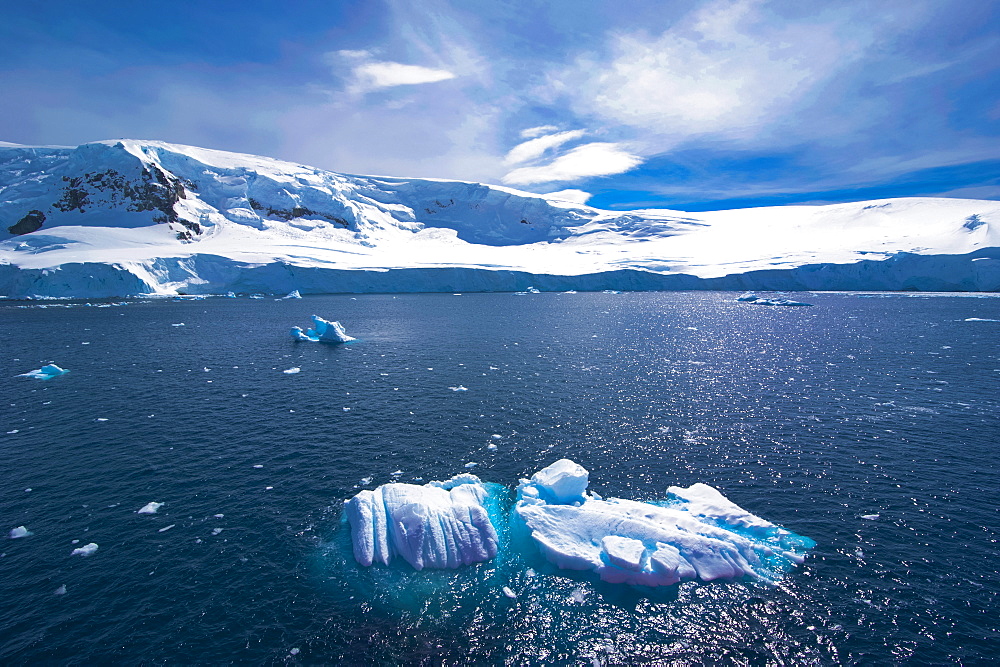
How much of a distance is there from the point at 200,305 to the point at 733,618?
251 feet

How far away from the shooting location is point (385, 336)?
42750mm

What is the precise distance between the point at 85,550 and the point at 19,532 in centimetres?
222

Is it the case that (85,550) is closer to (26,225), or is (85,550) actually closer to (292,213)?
(26,225)

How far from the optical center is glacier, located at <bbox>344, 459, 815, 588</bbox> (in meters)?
11.1

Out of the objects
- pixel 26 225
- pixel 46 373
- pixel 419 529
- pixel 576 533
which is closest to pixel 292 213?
pixel 26 225

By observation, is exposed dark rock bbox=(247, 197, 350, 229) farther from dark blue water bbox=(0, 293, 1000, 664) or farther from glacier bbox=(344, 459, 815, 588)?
glacier bbox=(344, 459, 815, 588)

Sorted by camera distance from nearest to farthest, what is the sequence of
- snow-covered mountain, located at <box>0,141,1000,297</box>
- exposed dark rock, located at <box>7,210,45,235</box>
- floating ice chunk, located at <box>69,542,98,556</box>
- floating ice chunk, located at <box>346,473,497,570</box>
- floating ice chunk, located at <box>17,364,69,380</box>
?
1. floating ice chunk, located at <box>69,542,98,556</box>
2. floating ice chunk, located at <box>346,473,497,570</box>
3. floating ice chunk, located at <box>17,364,69,380</box>
4. snow-covered mountain, located at <box>0,141,1000,297</box>
5. exposed dark rock, located at <box>7,210,45,235</box>

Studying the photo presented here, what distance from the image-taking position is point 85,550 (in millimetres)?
11656

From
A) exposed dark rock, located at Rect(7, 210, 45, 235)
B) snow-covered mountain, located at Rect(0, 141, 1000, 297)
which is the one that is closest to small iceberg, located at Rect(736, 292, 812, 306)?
snow-covered mountain, located at Rect(0, 141, 1000, 297)

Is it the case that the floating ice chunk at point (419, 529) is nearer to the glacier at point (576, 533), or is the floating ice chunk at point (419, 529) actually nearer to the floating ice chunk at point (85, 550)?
the glacier at point (576, 533)

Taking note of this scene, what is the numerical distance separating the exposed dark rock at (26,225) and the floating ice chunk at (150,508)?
10717 cm

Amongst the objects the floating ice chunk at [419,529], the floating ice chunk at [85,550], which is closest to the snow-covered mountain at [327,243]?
the floating ice chunk at [85,550]

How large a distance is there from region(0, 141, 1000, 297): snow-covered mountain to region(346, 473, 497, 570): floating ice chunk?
79320mm

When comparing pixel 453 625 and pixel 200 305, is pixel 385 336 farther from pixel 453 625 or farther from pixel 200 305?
pixel 200 305
